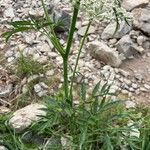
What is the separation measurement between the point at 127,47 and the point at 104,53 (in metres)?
0.21

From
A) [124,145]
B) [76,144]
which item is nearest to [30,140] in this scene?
[76,144]

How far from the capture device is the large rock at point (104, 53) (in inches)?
135

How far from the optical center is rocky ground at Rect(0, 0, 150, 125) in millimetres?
3305

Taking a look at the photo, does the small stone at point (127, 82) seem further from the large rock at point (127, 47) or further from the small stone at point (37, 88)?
the small stone at point (37, 88)

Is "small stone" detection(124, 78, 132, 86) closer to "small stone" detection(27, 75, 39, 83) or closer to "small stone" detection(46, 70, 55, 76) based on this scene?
"small stone" detection(46, 70, 55, 76)

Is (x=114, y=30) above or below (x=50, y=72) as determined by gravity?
above

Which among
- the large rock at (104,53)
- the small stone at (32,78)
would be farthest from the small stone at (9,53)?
the large rock at (104,53)

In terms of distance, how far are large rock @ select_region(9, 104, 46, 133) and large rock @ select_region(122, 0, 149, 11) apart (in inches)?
52.5

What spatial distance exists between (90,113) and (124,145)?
0.96ft

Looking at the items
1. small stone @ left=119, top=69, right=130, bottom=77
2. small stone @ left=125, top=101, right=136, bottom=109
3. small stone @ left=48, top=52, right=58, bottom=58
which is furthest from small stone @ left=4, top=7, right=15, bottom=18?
small stone @ left=125, top=101, right=136, bottom=109

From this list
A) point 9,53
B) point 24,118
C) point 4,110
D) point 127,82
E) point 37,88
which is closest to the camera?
point 24,118

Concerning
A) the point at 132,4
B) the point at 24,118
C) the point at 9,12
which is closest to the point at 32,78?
the point at 24,118

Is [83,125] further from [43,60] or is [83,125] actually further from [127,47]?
[127,47]

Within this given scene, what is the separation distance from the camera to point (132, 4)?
3.90 meters
